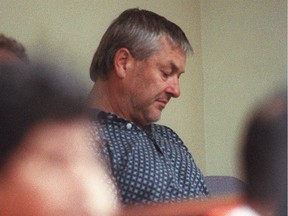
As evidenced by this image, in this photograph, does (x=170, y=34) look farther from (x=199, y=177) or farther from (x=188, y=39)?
(x=199, y=177)

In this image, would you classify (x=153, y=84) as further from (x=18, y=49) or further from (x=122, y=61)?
(x=18, y=49)

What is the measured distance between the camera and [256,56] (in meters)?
0.58

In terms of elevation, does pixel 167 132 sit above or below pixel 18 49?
below

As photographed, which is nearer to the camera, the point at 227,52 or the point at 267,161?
the point at 267,161

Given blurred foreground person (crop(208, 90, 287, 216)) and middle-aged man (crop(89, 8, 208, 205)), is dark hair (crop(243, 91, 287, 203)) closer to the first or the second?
blurred foreground person (crop(208, 90, 287, 216))

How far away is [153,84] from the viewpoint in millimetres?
628

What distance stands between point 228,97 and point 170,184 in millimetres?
141

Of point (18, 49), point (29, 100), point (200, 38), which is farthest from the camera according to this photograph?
point (200, 38)

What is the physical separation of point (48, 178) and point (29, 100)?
3 cm

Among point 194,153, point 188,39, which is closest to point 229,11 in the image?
point 188,39

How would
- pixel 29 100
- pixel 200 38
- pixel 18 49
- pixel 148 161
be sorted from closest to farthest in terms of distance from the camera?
1. pixel 29 100
2. pixel 18 49
3. pixel 148 161
4. pixel 200 38

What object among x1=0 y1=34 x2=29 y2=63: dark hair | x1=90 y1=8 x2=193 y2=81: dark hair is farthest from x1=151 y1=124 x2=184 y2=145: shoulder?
x1=0 y1=34 x2=29 y2=63: dark hair

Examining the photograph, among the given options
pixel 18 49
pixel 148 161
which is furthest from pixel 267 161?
pixel 148 161

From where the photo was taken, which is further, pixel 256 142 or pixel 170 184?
pixel 170 184
